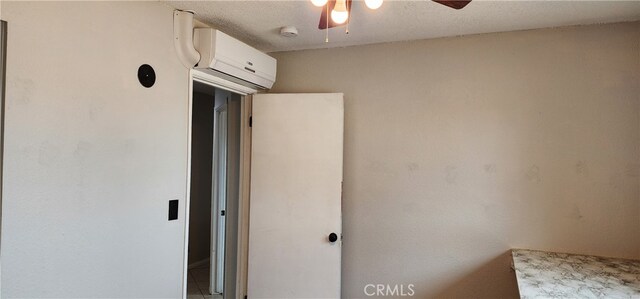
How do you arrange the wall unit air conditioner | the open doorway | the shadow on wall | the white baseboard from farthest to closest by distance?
the white baseboard < the open doorway < the shadow on wall < the wall unit air conditioner

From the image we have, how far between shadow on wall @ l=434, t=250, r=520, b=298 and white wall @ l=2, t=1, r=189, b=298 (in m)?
1.85

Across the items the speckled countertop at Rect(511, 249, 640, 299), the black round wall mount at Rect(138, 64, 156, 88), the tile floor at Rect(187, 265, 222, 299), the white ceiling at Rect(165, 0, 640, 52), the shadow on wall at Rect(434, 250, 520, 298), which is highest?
the white ceiling at Rect(165, 0, 640, 52)

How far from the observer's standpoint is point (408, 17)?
2152 millimetres

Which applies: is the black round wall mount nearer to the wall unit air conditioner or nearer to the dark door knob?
the wall unit air conditioner

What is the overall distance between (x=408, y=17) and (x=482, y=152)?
103 cm

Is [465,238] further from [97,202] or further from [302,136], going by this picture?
[97,202]

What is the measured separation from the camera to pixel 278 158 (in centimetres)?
268

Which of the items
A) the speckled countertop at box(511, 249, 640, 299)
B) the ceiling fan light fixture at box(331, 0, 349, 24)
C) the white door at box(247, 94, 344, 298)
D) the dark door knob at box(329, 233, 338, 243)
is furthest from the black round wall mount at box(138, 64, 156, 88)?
the speckled countertop at box(511, 249, 640, 299)

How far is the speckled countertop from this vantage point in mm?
1637

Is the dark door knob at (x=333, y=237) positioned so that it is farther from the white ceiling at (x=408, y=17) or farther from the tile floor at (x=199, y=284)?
the tile floor at (x=199, y=284)

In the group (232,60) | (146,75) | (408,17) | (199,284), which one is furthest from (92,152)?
(199,284)

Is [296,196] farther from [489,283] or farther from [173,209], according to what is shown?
[489,283]

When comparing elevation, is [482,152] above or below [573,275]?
above

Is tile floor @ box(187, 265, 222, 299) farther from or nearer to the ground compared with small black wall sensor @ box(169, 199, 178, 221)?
nearer to the ground
